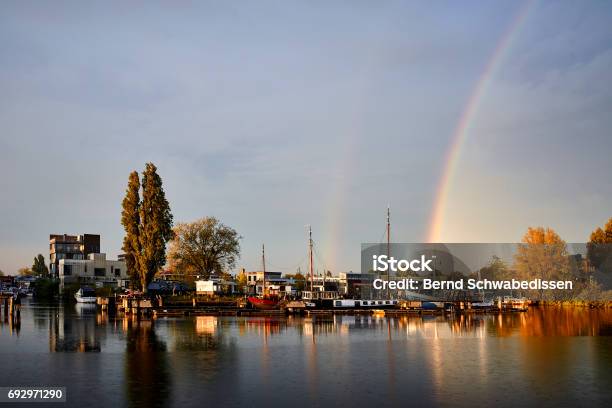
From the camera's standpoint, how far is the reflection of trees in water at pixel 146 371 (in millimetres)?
32250

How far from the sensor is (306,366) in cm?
4394

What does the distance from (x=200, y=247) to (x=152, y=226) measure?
32.2 meters

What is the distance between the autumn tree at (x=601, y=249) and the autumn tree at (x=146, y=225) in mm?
96188

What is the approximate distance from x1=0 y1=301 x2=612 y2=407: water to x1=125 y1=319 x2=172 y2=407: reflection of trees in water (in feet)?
0.22

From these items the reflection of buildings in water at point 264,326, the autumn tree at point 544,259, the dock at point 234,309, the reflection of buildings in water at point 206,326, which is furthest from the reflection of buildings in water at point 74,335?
the autumn tree at point 544,259

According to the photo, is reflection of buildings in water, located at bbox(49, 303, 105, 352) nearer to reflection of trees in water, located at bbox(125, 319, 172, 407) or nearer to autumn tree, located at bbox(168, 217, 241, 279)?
reflection of trees in water, located at bbox(125, 319, 172, 407)

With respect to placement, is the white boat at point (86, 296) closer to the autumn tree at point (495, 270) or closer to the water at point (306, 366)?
the water at point (306, 366)

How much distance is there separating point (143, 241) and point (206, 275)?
109ft

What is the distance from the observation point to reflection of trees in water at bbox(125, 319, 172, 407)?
106 ft

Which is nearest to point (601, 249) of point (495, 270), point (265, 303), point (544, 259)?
point (544, 259)

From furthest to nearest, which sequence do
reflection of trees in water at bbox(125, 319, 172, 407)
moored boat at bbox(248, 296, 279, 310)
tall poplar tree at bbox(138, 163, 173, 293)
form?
moored boat at bbox(248, 296, 279, 310), tall poplar tree at bbox(138, 163, 173, 293), reflection of trees in water at bbox(125, 319, 172, 407)

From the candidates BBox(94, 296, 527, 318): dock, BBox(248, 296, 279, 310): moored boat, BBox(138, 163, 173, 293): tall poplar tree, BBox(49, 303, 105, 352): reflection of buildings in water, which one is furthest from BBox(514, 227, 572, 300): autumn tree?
BBox(49, 303, 105, 352): reflection of buildings in water

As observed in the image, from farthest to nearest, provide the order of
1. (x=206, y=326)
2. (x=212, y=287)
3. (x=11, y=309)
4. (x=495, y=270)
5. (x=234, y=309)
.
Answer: (x=495, y=270) → (x=212, y=287) → (x=234, y=309) → (x=11, y=309) → (x=206, y=326)

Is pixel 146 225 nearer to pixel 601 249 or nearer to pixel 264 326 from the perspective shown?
pixel 264 326
